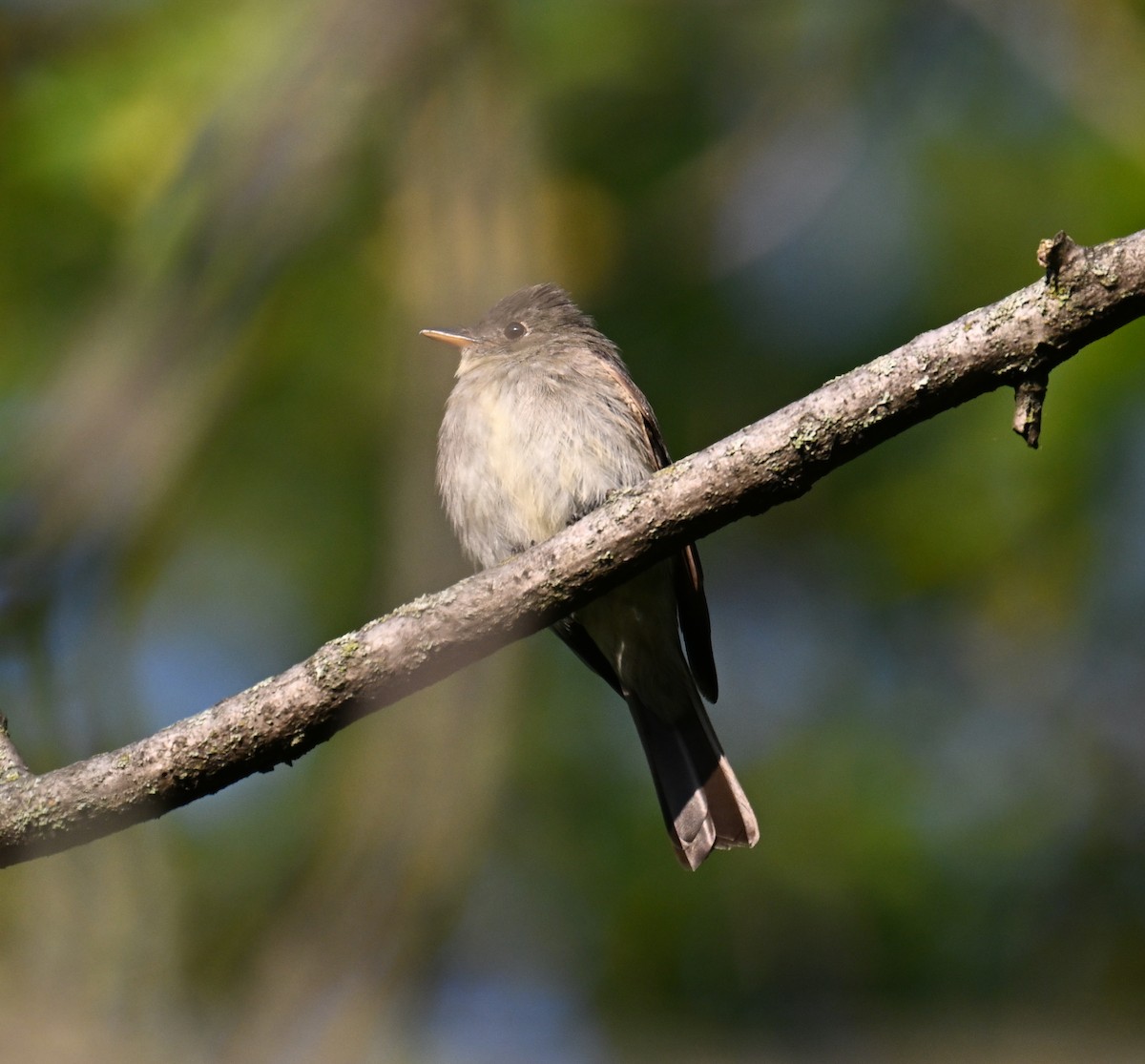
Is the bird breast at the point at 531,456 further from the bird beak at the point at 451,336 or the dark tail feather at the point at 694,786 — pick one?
the dark tail feather at the point at 694,786

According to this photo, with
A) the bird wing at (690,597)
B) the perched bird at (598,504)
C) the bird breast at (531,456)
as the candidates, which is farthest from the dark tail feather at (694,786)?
the bird breast at (531,456)

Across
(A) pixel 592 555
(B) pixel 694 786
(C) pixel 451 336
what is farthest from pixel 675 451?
(A) pixel 592 555

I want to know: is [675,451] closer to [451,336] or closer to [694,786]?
[451,336]

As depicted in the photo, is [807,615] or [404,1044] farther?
[807,615]

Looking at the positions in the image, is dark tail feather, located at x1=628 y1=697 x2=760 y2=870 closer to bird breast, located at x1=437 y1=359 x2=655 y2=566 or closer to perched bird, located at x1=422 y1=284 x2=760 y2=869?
perched bird, located at x1=422 y1=284 x2=760 y2=869

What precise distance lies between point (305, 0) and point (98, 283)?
145cm

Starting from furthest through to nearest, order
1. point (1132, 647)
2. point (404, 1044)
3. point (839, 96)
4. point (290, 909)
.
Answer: point (1132, 647), point (839, 96), point (404, 1044), point (290, 909)

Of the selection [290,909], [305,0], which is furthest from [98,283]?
[290,909]

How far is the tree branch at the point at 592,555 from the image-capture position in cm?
322

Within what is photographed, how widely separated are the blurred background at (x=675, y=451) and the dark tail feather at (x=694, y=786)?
1.93ft

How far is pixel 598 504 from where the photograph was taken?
17.1 ft

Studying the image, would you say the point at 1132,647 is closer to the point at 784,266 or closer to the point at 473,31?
the point at 784,266

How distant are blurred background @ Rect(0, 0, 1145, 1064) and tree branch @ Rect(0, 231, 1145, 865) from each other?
1.16 metres

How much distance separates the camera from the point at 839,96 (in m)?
6.50
